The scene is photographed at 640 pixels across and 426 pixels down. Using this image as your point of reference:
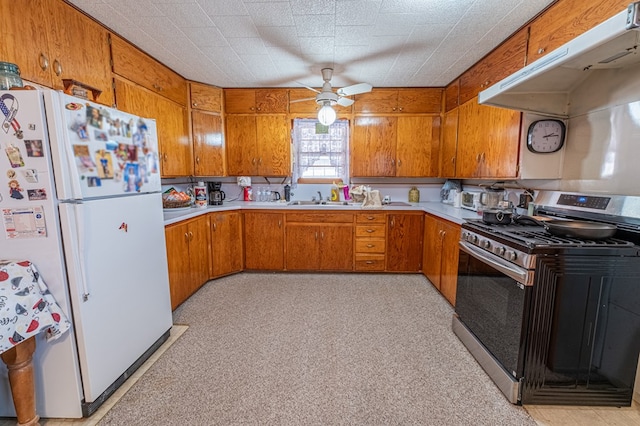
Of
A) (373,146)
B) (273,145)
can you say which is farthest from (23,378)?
(373,146)

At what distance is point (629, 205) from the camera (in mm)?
1600

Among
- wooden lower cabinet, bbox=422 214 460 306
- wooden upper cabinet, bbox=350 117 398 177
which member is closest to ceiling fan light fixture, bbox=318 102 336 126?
wooden upper cabinet, bbox=350 117 398 177

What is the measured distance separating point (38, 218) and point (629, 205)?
313cm

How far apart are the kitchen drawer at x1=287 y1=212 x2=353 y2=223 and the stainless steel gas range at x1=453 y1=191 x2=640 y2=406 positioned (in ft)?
6.56

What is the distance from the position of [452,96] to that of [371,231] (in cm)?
194

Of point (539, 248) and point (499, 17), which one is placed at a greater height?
point (499, 17)

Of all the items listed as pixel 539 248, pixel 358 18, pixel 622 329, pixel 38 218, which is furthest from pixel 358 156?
pixel 38 218

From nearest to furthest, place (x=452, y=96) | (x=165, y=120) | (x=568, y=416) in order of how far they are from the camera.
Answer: (x=568, y=416), (x=165, y=120), (x=452, y=96)

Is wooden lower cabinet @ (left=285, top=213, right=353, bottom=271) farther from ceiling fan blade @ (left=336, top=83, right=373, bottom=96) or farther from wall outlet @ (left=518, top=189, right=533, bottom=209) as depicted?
wall outlet @ (left=518, top=189, right=533, bottom=209)

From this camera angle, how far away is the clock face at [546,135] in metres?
2.15

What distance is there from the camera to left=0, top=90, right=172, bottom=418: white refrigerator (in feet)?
4.27

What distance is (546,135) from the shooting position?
7.07ft

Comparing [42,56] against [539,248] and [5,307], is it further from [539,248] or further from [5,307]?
[539,248]

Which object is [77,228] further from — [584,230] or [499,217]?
[584,230]
